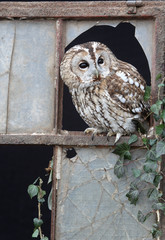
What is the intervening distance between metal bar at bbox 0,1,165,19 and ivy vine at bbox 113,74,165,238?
0.34 metres

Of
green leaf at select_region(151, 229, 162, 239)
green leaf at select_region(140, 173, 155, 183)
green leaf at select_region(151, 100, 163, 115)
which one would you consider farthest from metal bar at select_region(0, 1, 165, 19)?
green leaf at select_region(151, 229, 162, 239)

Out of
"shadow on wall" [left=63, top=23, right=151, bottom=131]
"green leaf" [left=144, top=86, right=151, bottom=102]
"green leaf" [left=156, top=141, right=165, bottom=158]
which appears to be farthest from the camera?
"shadow on wall" [left=63, top=23, right=151, bottom=131]

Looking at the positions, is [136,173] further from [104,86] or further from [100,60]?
[100,60]

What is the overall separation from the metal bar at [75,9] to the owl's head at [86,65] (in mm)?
156

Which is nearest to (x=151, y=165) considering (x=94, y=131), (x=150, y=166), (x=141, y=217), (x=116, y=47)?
(x=150, y=166)

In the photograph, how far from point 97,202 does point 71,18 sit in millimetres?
888

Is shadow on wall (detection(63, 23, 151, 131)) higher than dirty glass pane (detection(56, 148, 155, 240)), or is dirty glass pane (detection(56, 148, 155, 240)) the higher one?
shadow on wall (detection(63, 23, 151, 131))

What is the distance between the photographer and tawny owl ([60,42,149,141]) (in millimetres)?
2871

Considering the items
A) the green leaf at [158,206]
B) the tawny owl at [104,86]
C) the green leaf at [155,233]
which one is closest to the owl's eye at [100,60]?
the tawny owl at [104,86]

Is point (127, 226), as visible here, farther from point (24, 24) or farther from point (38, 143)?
point (24, 24)

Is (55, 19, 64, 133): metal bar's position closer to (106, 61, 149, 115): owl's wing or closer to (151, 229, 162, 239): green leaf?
(106, 61, 149, 115): owl's wing

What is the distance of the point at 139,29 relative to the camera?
9.53 ft

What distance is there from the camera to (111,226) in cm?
286

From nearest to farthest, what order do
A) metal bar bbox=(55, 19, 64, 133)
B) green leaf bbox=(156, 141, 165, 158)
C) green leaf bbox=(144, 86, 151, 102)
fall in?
green leaf bbox=(156, 141, 165, 158) → green leaf bbox=(144, 86, 151, 102) → metal bar bbox=(55, 19, 64, 133)
